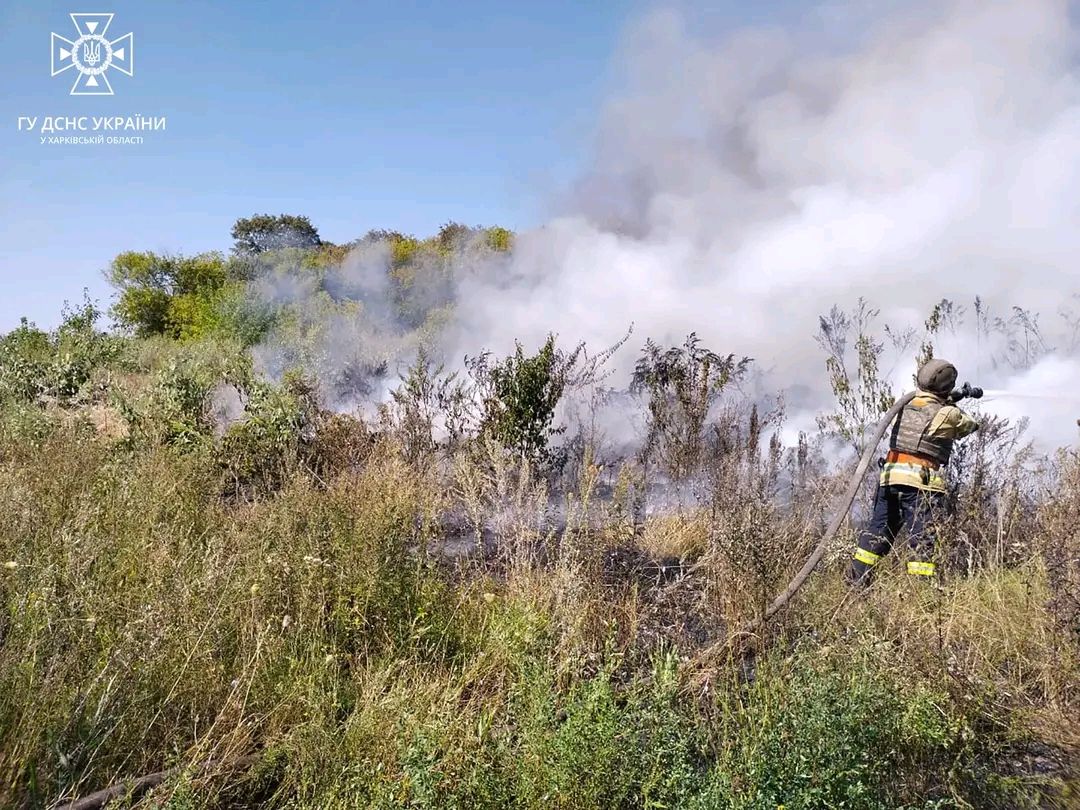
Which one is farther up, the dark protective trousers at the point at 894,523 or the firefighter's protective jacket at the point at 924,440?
the firefighter's protective jacket at the point at 924,440

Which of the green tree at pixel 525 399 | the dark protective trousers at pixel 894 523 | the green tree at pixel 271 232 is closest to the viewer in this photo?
the dark protective trousers at pixel 894 523

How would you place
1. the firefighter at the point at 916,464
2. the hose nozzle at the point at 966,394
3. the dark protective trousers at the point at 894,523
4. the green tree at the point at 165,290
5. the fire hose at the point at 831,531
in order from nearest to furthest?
the fire hose at the point at 831,531, the dark protective trousers at the point at 894,523, the firefighter at the point at 916,464, the hose nozzle at the point at 966,394, the green tree at the point at 165,290

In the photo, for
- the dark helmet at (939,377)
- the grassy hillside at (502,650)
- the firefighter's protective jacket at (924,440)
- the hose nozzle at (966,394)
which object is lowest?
the grassy hillside at (502,650)

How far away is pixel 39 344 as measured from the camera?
1047 cm

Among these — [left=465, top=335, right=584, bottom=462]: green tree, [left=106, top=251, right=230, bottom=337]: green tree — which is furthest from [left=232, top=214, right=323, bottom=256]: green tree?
[left=465, top=335, right=584, bottom=462]: green tree

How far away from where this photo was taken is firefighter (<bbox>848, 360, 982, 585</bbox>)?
4820mm

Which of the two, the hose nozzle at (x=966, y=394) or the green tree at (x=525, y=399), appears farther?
the green tree at (x=525, y=399)

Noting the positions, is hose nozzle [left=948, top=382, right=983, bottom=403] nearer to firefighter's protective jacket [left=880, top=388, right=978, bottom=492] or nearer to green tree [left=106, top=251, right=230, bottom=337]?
firefighter's protective jacket [left=880, top=388, right=978, bottom=492]

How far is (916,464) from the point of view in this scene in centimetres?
492

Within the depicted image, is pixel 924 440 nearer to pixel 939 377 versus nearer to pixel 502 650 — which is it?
pixel 939 377

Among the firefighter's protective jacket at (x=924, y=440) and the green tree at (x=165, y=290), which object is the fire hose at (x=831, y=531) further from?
the green tree at (x=165, y=290)

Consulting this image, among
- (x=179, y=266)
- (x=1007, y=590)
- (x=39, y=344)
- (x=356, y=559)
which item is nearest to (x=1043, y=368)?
(x=1007, y=590)

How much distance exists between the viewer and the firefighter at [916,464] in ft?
15.8

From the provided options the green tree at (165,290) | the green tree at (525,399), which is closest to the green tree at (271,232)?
the green tree at (165,290)
